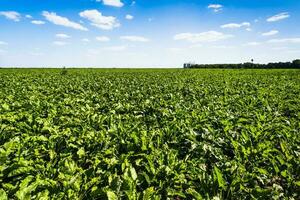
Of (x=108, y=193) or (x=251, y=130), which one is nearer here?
(x=108, y=193)

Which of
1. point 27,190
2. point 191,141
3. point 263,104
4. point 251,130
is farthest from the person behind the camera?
point 263,104

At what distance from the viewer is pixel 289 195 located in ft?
14.7

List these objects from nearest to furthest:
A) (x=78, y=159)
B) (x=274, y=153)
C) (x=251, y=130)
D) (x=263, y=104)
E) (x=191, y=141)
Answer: (x=78, y=159)
(x=191, y=141)
(x=274, y=153)
(x=251, y=130)
(x=263, y=104)

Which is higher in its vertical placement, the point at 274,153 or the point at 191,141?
the point at 191,141

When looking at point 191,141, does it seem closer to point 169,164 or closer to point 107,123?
point 169,164

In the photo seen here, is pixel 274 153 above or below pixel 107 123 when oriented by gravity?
below

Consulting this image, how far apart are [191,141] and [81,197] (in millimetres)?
2596

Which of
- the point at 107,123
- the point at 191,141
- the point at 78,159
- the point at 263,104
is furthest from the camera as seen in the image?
the point at 263,104

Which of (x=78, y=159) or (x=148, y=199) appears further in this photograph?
(x=78, y=159)

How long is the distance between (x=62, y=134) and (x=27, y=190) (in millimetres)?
2445

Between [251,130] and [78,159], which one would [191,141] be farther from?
[78,159]

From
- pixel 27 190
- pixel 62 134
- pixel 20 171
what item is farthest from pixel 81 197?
pixel 62 134

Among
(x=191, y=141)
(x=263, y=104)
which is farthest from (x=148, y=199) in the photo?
(x=263, y=104)

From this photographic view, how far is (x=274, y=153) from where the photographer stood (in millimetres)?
6043
